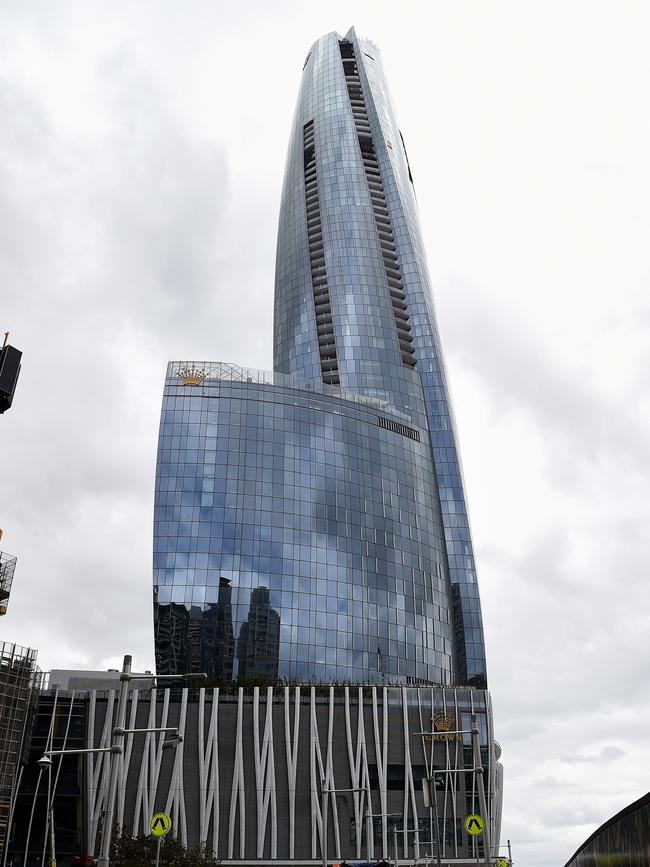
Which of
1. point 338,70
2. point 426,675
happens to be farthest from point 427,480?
point 338,70

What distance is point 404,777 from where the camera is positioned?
287ft

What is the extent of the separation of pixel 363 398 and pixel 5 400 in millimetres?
80524

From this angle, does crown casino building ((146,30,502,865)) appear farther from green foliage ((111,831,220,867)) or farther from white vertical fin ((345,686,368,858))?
green foliage ((111,831,220,867))

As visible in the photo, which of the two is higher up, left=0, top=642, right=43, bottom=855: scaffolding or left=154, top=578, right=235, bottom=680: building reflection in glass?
left=154, top=578, right=235, bottom=680: building reflection in glass

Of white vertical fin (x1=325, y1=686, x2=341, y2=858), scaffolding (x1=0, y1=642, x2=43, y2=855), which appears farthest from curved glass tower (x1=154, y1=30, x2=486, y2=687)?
scaffolding (x1=0, y1=642, x2=43, y2=855)

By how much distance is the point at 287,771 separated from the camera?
85438 millimetres

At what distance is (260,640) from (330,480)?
87.8 feet

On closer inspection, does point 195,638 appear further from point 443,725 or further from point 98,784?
point 443,725

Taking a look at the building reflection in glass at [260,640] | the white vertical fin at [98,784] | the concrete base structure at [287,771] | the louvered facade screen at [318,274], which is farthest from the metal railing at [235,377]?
the white vertical fin at [98,784]

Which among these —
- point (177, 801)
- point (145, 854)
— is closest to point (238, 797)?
point (177, 801)

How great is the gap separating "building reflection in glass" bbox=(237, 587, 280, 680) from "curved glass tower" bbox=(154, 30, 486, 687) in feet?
0.67

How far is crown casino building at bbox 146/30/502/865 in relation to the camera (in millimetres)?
85062

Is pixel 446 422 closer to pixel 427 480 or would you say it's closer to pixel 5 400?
pixel 427 480

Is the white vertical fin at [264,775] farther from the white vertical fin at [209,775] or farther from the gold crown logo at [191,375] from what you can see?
the gold crown logo at [191,375]
